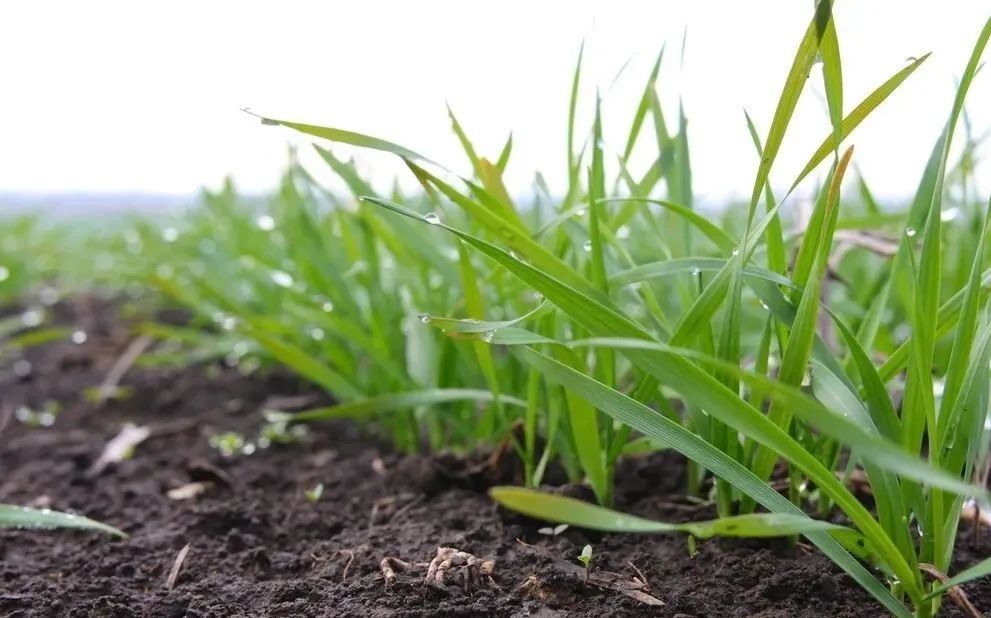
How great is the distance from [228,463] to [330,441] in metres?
0.19

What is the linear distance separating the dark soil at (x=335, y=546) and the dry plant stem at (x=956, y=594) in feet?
0.21

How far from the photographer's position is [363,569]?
80 centimetres

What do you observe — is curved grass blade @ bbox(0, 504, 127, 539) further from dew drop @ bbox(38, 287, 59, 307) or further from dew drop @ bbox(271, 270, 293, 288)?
dew drop @ bbox(38, 287, 59, 307)

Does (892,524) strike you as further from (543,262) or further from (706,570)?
(543,262)

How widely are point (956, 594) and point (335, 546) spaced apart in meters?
0.58

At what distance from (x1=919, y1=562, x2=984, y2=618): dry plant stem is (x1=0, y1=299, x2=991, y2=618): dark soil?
65 millimetres

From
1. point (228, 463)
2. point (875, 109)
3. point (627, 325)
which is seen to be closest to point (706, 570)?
point (627, 325)

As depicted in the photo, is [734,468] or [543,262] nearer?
[734,468]

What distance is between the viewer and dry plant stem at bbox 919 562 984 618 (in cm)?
62

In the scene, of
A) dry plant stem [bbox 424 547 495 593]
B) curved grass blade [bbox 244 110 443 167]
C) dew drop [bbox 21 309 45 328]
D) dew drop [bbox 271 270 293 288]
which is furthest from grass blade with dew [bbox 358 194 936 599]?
dew drop [bbox 21 309 45 328]

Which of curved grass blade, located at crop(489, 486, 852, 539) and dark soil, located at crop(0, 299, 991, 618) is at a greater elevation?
curved grass blade, located at crop(489, 486, 852, 539)

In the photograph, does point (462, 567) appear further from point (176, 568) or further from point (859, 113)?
point (859, 113)

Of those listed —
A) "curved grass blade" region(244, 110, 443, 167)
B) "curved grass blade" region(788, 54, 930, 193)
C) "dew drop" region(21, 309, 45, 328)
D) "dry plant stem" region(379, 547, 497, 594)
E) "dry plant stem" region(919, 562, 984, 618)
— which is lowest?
"dew drop" region(21, 309, 45, 328)

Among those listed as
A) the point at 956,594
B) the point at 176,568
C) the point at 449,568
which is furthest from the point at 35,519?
the point at 956,594
